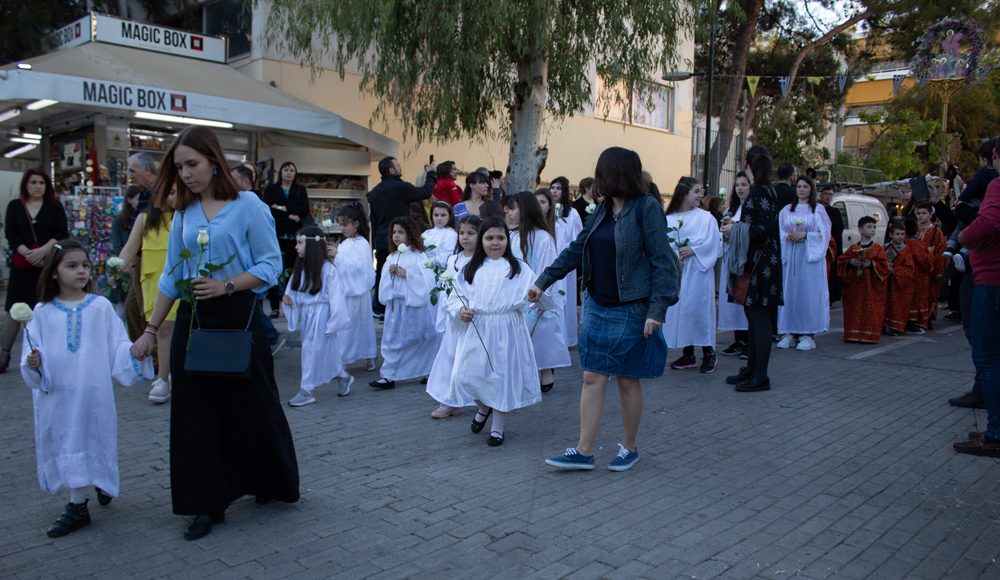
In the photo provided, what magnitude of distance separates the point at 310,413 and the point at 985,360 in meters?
4.83

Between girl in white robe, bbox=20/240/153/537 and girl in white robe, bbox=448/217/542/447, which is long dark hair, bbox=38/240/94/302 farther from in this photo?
girl in white robe, bbox=448/217/542/447

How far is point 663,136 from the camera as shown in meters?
24.9

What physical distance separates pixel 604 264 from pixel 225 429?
2335 millimetres

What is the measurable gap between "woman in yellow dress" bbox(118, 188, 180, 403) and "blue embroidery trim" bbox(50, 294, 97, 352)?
2057 millimetres

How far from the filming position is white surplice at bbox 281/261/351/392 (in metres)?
6.59

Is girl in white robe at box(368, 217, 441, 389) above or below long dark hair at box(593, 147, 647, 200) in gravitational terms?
below

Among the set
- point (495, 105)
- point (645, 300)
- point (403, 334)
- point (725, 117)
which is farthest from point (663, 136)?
point (645, 300)

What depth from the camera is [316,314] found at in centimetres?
674

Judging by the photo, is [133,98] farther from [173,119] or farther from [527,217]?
[527,217]

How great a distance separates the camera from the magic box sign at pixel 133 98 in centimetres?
1133

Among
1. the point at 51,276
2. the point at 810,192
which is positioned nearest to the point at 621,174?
the point at 51,276

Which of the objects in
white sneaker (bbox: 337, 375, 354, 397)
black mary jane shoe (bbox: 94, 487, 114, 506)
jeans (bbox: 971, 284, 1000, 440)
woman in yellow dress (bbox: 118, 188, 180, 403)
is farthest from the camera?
white sneaker (bbox: 337, 375, 354, 397)

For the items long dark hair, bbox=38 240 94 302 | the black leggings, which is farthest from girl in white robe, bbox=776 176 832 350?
long dark hair, bbox=38 240 94 302

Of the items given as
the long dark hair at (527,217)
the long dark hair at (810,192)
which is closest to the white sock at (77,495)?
the long dark hair at (527,217)
